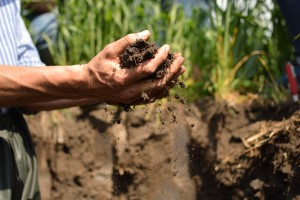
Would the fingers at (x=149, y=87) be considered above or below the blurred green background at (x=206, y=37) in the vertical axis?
below

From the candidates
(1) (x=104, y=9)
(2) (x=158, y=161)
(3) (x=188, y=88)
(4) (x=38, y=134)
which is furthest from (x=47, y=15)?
(2) (x=158, y=161)

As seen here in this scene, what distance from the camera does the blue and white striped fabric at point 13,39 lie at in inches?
66.6

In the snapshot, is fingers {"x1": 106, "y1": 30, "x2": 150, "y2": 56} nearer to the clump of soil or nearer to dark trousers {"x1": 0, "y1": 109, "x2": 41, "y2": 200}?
the clump of soil

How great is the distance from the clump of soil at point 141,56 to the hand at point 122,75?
0.01 meters

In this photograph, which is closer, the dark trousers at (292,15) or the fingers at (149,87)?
the fingers at (149,87)

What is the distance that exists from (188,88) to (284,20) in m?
0.63

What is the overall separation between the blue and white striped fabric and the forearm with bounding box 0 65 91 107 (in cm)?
22

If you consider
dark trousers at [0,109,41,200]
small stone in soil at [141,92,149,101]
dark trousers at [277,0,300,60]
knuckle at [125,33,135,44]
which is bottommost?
dark trousers at [0,109,41,200]

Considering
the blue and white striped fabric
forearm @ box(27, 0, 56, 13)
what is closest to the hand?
the blue and white striped fabric

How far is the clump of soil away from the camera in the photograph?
1.41 m

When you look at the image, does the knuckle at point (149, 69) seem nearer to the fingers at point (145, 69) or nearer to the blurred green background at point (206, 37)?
the fingers at point (145, 69)

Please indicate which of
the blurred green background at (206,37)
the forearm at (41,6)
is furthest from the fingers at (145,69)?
the forearm at (41,6)

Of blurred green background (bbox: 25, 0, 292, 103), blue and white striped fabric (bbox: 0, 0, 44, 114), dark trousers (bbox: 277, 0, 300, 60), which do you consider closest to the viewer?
blue and white striped fabric (bbox: 0, 0, 44, 114)

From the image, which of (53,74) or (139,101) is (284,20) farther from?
(53,74)
